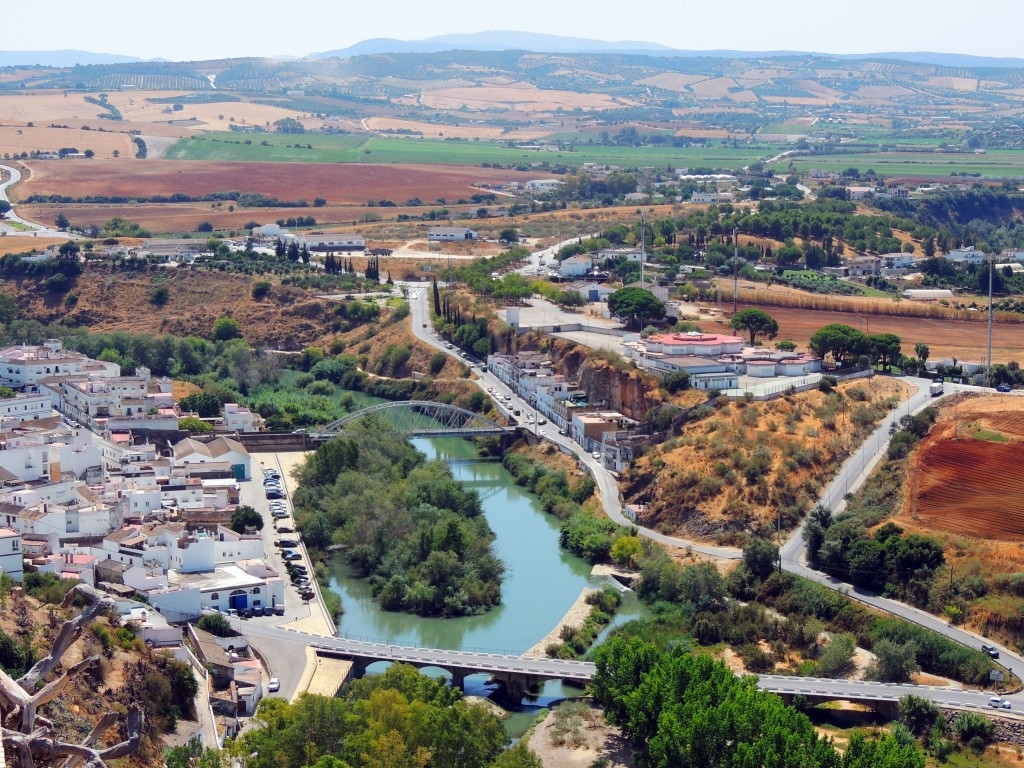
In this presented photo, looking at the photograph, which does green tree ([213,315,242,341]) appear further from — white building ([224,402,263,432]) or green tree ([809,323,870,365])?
green tree ([809,323,870,365])

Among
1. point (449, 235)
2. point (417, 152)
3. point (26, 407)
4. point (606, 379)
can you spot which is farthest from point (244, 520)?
point (417, 152)

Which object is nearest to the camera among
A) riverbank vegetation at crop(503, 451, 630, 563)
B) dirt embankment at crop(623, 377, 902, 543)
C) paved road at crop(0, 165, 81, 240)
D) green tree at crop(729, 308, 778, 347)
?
riverbank vegetation at crop(503, 451, 630, 563)

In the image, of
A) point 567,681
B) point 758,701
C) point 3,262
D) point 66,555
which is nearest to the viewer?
point 758,701

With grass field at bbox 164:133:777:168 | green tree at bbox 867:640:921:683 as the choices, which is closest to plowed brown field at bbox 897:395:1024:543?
green tree at bbox 867:640:921:683

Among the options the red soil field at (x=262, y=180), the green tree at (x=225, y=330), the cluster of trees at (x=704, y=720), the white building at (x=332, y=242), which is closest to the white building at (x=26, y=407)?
the green tree at (x=225, y=330)

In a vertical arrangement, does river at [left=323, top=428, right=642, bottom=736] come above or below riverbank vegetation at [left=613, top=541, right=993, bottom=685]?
below

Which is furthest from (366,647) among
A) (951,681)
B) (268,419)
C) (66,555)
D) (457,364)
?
(457,364)

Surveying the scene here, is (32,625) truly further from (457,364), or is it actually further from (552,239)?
(552,239)
